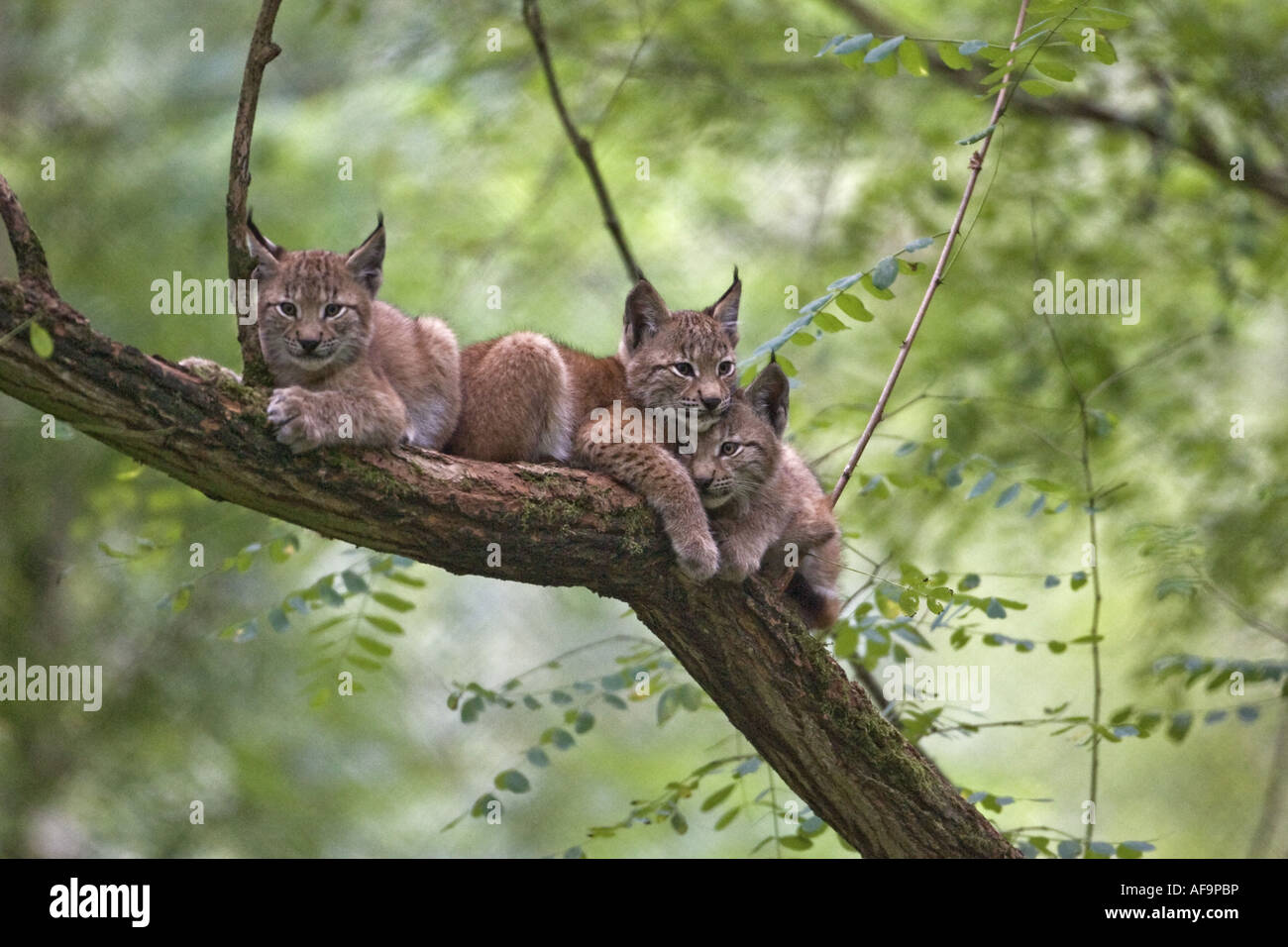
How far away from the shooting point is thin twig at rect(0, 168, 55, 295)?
11.1 feet

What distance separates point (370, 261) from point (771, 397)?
1.73 metres

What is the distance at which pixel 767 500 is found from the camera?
16.4 ft

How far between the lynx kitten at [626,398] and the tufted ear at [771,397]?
0.14 m

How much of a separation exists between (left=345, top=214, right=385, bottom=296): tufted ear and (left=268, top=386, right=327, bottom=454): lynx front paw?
121 centimetres

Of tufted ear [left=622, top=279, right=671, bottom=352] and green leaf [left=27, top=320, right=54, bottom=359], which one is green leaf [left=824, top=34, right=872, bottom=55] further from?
green leaf [left=27, top=320, right=54, bottom=359]

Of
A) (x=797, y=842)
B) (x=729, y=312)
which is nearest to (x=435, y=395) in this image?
(x=729, y=312)

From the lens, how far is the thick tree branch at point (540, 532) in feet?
11.3

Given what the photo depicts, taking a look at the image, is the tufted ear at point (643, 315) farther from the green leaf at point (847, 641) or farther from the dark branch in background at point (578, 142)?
the green leaf at point (847, 641)

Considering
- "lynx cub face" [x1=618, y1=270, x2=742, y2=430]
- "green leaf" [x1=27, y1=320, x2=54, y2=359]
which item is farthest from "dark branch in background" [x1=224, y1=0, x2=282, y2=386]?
"lynx cub face" [x1=618, y1=270, x2=742, y2=430]

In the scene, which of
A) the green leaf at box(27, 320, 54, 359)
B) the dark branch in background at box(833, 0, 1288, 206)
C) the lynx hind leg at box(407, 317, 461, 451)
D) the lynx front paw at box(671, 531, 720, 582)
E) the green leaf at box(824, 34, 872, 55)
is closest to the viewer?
the green leaf at box(27, 320, 54, 359)

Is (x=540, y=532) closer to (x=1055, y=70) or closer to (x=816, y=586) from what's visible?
(x=816, y=586)

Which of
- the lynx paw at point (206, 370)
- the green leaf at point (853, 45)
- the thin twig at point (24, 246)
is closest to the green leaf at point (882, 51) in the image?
the green leaf at point (853, 45)

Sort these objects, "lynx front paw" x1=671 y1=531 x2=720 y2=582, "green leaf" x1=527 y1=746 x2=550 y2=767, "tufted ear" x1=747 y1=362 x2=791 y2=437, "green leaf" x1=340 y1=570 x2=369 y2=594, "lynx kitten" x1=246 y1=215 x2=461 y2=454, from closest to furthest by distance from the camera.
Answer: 1. "lynx kitten" x1=246 y1=215 x2=461 y2=454
2. "lynx front paw" x1=671 y1=531 x2=720 y2=582
3. "green leaf" x1=527 y1=746 x2=550 y2=767
4. "green leaf" x1=340 y1=570 x2=369 y2=594
5. "tufted ear" x1=747 y1=362 x2=791 y2=437

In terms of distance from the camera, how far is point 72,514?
10.6m
